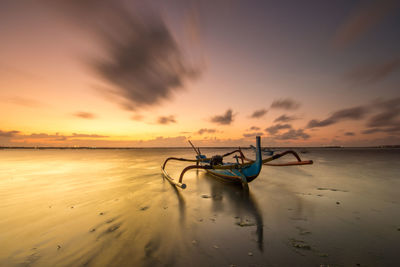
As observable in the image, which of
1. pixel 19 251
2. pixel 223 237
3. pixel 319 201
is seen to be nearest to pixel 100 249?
pixel 19 251

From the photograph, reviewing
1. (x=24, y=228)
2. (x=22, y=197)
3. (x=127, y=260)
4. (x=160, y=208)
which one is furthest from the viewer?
(x=22, y=197)

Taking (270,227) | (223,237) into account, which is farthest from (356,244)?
(223,237)

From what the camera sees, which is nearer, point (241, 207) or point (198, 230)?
point (198, 230)

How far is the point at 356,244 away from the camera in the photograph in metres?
4.90

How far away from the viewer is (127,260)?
404cm

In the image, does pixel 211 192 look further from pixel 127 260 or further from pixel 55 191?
pixel 55 191

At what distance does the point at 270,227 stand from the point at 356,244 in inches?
95.6

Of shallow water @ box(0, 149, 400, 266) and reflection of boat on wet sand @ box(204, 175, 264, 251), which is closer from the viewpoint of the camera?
shallow water @ box(0, 149, 400, 266)

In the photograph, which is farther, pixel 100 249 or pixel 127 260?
pixel 100 249

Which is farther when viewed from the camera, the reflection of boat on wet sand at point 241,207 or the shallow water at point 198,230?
the reflection of boat on wet sand at point 241,207

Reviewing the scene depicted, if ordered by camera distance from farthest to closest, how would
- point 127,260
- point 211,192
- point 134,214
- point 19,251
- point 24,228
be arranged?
point 211,192
point 134,214
point 24,228
point 19,251
point 127,260

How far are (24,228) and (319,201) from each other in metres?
13.9

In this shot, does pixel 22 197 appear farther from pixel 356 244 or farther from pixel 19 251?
pixel 356 244

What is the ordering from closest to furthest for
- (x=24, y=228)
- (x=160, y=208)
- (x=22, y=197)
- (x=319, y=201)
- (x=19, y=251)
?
(x=19, y=251)
(x=24, y=228)
(x=160, y=208)
(x=319, y=201)
(x=22, y=197)
